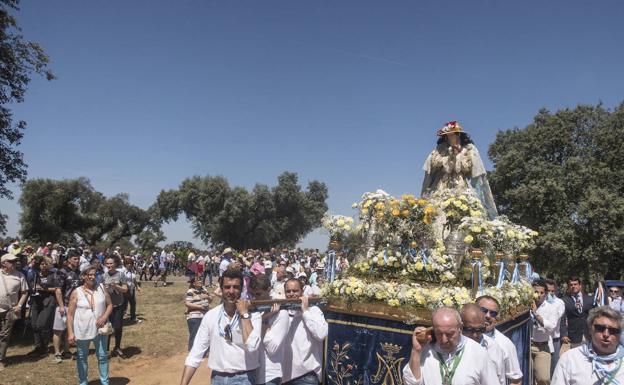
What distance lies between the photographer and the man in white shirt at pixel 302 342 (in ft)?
15.8

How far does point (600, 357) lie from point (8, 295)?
9659 millimetres

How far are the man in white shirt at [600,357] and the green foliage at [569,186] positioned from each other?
23884mm

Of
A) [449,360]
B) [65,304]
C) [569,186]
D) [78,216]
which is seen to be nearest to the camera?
[449,360]

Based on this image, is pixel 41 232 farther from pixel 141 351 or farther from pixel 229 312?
pixel 229 312

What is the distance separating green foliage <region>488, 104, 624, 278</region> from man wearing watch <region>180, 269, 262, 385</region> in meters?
24.5

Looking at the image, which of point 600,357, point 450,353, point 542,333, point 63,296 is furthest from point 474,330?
point 63,296

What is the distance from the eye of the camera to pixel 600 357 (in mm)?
3316

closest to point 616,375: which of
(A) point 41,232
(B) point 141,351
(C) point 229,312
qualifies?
(C) point 229,312

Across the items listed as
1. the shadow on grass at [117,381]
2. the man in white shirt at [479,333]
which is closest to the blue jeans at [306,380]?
the man in white shirt at [479,333]

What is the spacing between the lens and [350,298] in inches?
230

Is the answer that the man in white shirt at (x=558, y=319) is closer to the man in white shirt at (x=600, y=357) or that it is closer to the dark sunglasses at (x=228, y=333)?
the man in white shirt at (x=600, y=357)

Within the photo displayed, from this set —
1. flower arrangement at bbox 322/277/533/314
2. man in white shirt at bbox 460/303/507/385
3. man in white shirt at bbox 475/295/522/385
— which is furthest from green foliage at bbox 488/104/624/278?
man in white shirt at bbox 460/303/507/385

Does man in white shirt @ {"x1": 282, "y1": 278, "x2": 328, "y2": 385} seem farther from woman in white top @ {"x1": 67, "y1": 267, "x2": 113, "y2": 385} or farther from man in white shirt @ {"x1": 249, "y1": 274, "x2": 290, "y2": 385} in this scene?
woman in white top @ {"x1": 67, "y1": 267, "x2": 113, "y2": 385}

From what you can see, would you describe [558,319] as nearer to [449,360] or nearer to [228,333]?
[449,360]
